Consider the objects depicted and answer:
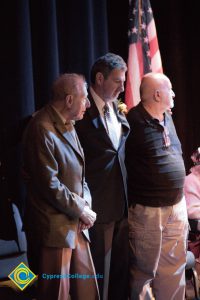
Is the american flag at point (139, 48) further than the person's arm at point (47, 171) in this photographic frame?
Yes

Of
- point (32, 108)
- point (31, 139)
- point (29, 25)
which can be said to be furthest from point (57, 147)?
point (29, 25)

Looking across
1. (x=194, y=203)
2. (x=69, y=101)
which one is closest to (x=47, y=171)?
(x=69, y=101)

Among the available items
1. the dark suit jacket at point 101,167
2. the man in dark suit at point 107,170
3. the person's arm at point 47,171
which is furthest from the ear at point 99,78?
the person's arm at point 47,171

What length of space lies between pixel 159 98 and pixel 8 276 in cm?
138

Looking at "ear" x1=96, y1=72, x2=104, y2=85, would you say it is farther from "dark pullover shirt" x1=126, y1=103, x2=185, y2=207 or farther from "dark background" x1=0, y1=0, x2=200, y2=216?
"dark background" x1=0, y1=0, x2=200, y2=216

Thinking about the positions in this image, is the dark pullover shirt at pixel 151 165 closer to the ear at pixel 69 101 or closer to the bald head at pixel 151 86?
the bald head at pixel 151 86

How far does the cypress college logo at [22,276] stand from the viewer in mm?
2697

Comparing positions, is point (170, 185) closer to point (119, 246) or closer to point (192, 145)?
point (119, 246)

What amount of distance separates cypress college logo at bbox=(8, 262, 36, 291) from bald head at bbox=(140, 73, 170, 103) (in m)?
1.21

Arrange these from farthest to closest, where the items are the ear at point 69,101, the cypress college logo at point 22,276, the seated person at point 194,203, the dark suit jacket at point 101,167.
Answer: the seated person at point 194,203 < the cypress college logo at point 22,276 < the dark suit jacket at point 101,167 < the ear at point 69,101

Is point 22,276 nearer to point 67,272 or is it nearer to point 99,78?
point 67,272

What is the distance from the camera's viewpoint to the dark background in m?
2.97

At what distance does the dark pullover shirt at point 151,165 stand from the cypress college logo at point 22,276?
75 cm

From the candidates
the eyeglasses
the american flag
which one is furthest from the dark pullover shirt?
the american flag
